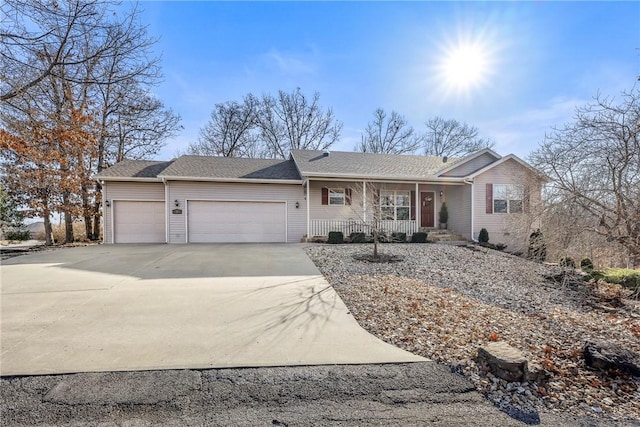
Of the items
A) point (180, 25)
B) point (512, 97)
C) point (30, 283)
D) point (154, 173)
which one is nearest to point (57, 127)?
point (154, 173)

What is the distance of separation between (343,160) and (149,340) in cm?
1244

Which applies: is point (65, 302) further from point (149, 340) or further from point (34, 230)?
point (34, 230)

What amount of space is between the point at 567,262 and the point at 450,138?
24.8 m

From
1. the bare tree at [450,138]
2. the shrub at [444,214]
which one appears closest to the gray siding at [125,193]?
the shrub at [444,214]

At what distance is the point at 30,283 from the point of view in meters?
5.87

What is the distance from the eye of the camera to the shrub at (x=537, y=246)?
24.2ft

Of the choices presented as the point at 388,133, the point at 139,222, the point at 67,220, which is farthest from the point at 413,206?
the point at 67,220

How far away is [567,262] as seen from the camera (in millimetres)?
7520

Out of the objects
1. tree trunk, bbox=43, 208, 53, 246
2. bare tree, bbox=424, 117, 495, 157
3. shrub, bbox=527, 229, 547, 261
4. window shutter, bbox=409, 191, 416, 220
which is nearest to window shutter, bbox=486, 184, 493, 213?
window shutter, bbox=409, 191, 416, 220

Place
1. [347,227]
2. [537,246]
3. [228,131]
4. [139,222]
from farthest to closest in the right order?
[228,131], [347,227], [139,222], [537,246]

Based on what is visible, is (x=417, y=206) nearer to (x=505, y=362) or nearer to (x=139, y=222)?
(x=505, y=362)

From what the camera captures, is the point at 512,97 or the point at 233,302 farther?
the point at 512,97

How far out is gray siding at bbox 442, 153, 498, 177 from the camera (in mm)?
14008

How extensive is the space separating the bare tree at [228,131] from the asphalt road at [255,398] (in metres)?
24.5
